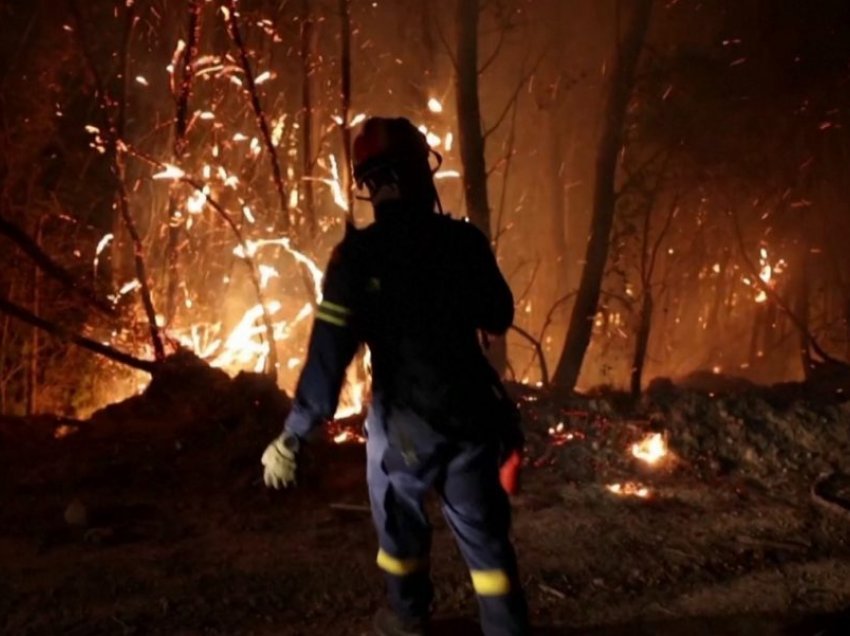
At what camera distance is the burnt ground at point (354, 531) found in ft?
12.7

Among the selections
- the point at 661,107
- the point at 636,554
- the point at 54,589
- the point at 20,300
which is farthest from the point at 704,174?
the point at 54,589

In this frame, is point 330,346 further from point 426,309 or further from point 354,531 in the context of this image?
point 354,531

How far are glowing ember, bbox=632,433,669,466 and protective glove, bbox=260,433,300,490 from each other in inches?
134

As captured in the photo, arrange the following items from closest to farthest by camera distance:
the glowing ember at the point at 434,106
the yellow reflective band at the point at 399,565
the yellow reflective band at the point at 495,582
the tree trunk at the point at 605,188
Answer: the yellow reflective band at the point at 495,582, the yellow reflective band at the point at 399,565, the tree trunk at the point at 605,188, the glowing ember at the point at 434,106

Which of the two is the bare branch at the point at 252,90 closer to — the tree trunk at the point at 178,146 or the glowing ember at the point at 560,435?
the tree trunk at the point at 178,146

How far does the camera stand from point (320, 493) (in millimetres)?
5273

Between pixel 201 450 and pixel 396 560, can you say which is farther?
pixel 201 450

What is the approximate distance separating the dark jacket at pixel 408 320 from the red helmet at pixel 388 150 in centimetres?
20

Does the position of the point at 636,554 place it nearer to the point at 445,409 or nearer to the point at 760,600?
the point at 760,600

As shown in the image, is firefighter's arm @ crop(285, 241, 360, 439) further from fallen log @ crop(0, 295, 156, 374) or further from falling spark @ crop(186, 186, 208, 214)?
falling spark @ crop(186, 186, 208, 214)

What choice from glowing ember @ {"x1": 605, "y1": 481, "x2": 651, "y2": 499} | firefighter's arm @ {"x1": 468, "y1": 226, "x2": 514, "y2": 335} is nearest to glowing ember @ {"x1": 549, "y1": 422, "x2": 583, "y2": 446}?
glowing ember @ {"x1": 605, "y1": 481, "x2": 651, "y2": 499}

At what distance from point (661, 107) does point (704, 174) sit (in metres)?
1.11

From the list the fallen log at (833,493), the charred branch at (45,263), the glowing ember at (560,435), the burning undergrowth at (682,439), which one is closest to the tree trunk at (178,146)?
the charred branch at (45,263)

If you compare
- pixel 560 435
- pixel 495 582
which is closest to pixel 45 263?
pixel 560 435
